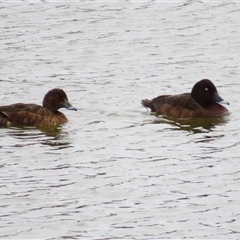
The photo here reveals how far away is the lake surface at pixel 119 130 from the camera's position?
10.8 m

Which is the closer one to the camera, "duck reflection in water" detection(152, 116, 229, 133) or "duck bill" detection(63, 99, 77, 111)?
"duck reflection in water" detection(152, 116, 229, 133)

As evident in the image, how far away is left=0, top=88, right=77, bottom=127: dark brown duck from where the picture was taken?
592 inches

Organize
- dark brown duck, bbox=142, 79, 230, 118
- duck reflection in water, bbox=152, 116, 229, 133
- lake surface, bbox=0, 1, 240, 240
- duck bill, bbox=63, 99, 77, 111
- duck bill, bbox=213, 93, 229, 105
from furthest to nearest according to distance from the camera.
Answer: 1. duck bill, bbox=213, 93, 229, 105
2. dark brown duck, bbox=142, 79, 230, 118
3. duck bill, bbox=63, 99, 77, 111
4. duck reflection in water, bbox=152, 116, 229, 133
5. lake surface, bbox=0, 1, 240, 240

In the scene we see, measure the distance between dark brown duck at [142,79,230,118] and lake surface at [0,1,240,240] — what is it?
18 centimetres

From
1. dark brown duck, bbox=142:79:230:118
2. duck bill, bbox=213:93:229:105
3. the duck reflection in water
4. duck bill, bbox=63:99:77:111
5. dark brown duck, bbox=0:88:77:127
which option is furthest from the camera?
duck bill, bbox=213:93:229:105

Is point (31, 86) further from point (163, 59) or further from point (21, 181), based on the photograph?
point (21, 181)

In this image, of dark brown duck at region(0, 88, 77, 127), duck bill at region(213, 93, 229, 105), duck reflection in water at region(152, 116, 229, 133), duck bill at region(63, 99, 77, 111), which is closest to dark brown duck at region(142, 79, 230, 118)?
duck bill at region(213, 93, 229, 105)

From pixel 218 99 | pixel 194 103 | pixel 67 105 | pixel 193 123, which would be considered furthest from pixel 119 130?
pixel 218 99

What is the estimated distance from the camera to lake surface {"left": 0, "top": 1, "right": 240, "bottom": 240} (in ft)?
35.3

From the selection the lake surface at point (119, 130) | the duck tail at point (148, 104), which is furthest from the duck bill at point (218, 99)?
the duck tail at point (148, 104)

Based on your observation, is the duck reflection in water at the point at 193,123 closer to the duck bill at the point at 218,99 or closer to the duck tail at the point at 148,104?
the duck tail at the point at 148,104

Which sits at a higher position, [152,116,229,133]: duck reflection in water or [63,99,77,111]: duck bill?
[63,99,77,111]: duck bill

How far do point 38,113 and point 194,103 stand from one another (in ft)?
8.21

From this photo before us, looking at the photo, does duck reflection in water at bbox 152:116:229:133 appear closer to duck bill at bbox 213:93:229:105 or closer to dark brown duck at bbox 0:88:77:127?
duck bill at bbox 213:93:229:105
